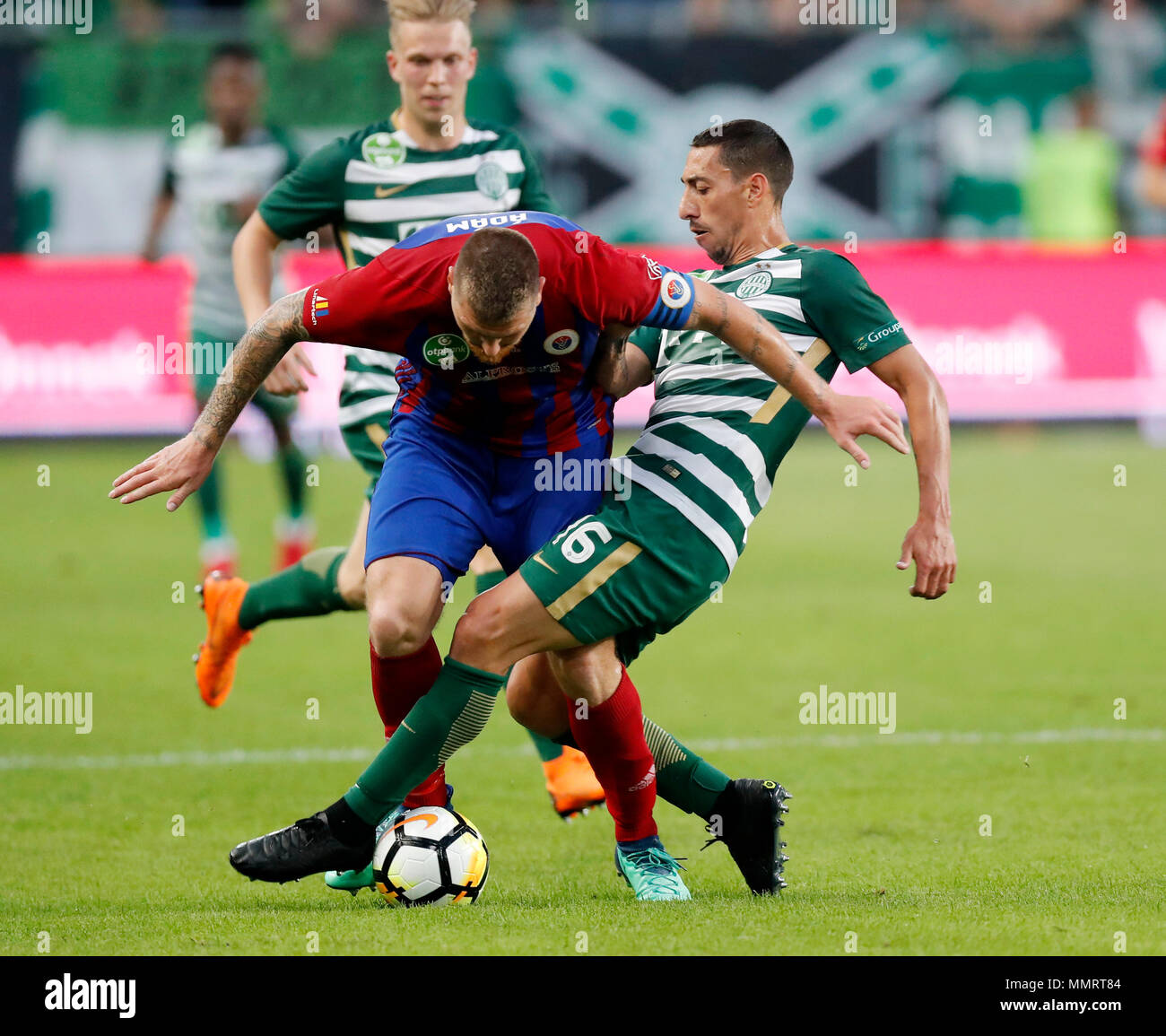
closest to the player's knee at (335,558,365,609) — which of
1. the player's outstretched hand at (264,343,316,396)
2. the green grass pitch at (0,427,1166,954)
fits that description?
the green grass pitch at (0,427,1166,954)

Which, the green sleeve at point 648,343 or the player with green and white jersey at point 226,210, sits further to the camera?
the player with green and white jersey at point 226,210

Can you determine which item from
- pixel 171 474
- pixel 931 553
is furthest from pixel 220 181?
pixel 931 553

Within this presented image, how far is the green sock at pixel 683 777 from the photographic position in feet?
16.8

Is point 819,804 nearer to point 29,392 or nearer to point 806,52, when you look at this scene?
point 29,392

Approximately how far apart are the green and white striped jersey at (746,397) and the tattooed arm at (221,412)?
103 cm

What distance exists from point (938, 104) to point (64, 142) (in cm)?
943

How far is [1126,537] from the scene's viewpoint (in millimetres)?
12383

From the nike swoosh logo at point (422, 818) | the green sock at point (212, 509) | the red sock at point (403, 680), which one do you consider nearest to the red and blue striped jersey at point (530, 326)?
the red sock at point (403, 680)

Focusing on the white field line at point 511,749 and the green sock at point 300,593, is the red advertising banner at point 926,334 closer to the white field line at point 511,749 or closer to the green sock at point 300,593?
the white field line at point 511,749

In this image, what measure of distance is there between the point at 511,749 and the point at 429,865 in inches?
96.1

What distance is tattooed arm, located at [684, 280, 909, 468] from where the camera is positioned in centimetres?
462

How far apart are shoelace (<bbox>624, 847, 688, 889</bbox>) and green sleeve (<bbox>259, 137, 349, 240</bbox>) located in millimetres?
2660

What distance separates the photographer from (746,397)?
16.5 feet

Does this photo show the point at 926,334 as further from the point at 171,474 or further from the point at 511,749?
the point at 171,474
